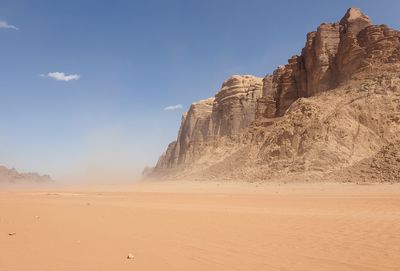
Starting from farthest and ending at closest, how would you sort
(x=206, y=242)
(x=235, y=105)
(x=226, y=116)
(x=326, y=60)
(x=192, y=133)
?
(x=192, y=133)
(x=226, y=116)
(x=235, y=105)
(x=326, y=60)
(x=206, y=242)

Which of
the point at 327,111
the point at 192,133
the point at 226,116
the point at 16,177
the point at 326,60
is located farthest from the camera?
the point at 16,177

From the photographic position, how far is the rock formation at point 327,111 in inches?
1328

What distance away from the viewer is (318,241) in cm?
712

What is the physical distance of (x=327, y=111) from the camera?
3916cm

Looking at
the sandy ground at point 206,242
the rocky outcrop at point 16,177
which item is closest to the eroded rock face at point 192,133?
the rocky outcrop at point 16,177

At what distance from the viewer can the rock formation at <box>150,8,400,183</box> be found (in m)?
33.7

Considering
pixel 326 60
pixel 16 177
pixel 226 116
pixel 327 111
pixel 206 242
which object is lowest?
pixel 206 242

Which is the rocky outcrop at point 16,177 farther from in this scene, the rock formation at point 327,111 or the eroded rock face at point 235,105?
the rock formation at point 327,111

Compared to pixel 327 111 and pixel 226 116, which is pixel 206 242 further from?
pixel 226 116

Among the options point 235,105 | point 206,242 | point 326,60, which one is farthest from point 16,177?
point 206,242

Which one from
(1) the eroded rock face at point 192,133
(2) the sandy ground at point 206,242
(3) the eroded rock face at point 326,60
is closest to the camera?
(2) the sandy ground at point 206,242

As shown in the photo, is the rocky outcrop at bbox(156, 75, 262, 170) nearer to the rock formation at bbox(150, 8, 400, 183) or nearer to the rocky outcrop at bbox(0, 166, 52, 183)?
the rock formation at bbox(150, 8, 400, 183)

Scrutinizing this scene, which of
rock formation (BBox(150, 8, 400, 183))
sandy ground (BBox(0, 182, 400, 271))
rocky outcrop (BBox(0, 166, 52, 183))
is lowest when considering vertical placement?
sandy ground (BBox(0, 182, 400, 271))

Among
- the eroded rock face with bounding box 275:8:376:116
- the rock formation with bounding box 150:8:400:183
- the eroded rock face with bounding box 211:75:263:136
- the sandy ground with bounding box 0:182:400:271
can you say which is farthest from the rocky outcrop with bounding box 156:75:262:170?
the sandy ground with bounding box 0:182:400:271
